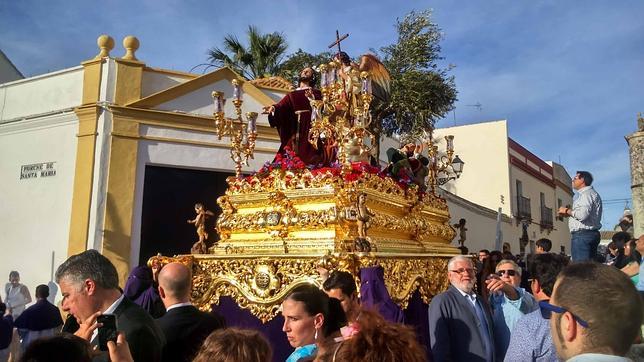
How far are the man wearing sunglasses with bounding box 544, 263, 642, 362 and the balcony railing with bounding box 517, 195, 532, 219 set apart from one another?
967 inches

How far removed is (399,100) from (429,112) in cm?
109

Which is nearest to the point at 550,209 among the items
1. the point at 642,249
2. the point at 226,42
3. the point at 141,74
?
the point at 226,42

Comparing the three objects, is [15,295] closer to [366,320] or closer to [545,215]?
[366,320]

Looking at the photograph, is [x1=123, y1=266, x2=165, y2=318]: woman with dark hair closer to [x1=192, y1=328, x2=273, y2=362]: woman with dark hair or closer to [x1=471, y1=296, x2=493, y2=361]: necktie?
[x1=471, y1=296, x2=493, y2=361]: necktie

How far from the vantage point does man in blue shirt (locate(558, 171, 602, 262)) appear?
20.6 ft

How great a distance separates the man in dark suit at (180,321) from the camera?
3273 mm

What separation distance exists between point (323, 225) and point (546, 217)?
26555 millimetres

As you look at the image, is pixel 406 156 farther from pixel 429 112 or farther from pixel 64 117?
pixel 429 112

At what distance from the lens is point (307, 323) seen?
3174 mm

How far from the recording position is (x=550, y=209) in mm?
29953

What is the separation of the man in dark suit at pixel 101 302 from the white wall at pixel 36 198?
914 centimetres

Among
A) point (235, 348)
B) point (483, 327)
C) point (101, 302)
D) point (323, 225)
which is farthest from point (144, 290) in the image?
point (235, 348)

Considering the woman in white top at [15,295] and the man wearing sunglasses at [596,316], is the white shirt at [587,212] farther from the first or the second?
the woman in white top at [15,295]

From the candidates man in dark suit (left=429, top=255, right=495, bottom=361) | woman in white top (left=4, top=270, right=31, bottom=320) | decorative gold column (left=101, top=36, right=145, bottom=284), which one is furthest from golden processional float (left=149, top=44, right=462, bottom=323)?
woman in white top (left=4, top=270, right=31, bottom=320)
